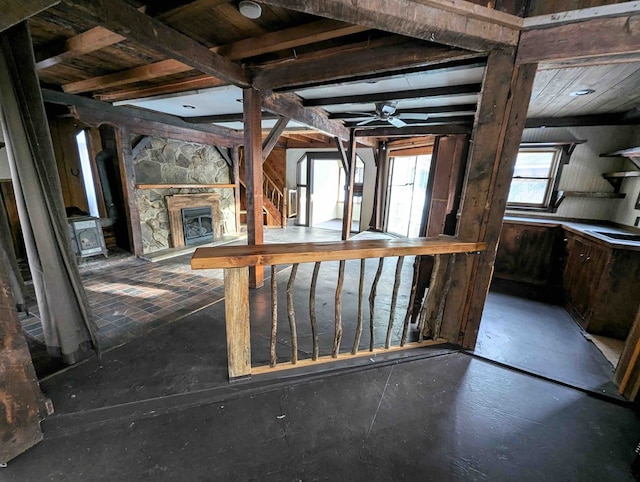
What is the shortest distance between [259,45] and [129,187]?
11.2ft

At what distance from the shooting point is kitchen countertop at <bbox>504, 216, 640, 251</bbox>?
7.20ft

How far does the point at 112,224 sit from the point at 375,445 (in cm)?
515

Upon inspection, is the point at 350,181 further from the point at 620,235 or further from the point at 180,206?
the point at 620,235

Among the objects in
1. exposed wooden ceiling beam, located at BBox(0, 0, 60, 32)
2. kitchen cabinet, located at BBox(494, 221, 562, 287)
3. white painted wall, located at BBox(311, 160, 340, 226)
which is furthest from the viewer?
white painted wall, located at BBox(311, 160, 340, 226)

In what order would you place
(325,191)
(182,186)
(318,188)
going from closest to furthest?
(182,186), (318,188), (325,191)

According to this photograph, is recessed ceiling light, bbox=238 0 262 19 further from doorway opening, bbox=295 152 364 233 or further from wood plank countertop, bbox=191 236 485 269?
doorway opening, bbox=295 152 364 233

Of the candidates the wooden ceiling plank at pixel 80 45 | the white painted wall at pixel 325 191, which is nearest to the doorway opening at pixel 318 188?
the white painted wall at pixel 325 191

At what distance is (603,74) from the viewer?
1988 millimetres

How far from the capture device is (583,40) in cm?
144

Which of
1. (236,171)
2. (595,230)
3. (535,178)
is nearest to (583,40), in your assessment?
(595,230)

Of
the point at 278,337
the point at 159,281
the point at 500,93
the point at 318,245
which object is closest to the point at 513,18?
the point at 500,93

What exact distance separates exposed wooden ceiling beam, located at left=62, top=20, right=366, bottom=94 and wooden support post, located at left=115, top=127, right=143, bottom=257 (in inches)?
50.1

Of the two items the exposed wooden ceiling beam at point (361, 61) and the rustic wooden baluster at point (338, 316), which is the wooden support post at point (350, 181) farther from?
the rustic wooden baluster at point (338, 316)

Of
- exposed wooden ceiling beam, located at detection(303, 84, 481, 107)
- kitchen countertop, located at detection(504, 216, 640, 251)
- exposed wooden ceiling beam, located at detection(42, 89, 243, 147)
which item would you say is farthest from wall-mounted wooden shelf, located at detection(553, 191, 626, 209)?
exposed wooden ceiling beam, located at detection(42, 89, 243, 147)
